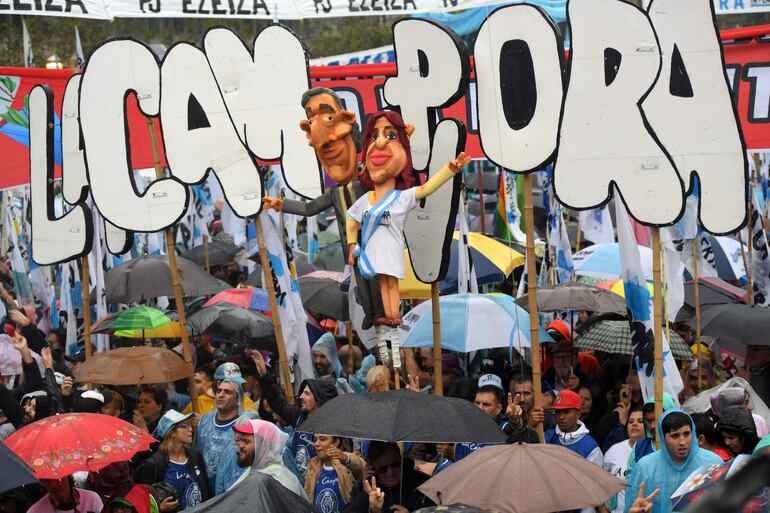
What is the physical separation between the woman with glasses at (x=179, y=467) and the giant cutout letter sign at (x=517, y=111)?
1.93 m

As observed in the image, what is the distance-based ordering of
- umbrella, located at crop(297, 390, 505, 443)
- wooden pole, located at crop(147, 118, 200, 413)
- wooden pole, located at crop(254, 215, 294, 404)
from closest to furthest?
1. umbrella, located at crop(297, 390, 505, 443)
2. wooden pole, located at crop(254, 215, 294, 404)
3. wooden pole, located at crop(147, 118, 200, 413)

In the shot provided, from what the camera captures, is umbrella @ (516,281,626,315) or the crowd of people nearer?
the crowd of people

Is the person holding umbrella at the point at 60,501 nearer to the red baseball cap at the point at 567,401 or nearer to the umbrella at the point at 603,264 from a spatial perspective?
the red baseball cap at the point at 567,401

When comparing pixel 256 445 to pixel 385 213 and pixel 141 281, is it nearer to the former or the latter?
pixel 385 213

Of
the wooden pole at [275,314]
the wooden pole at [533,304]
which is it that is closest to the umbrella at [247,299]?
the wooden pole at [275,314]

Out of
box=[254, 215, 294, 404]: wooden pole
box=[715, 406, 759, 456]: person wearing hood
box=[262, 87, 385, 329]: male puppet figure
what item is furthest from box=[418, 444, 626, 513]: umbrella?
box=[254, 215, 294, 404]: wooden pole

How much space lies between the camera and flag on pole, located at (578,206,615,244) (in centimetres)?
1341

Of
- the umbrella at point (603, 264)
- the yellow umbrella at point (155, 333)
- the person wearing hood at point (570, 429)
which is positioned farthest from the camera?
the umbrella at point (603, 264)

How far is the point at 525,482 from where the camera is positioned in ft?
16.8

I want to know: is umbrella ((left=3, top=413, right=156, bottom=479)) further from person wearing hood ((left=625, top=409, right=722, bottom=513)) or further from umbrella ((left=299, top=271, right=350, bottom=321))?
umbrella ((left=299, top=271, right=350, bottom=321))

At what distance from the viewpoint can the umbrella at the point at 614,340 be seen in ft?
29.9

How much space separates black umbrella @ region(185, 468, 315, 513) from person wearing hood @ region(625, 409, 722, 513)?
1.84 meters

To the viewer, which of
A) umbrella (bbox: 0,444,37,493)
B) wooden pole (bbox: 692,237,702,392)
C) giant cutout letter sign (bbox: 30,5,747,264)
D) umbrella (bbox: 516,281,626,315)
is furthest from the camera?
umbrella (bbox: 516,281,626,315)

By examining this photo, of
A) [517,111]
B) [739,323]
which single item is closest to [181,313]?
[517,111]
